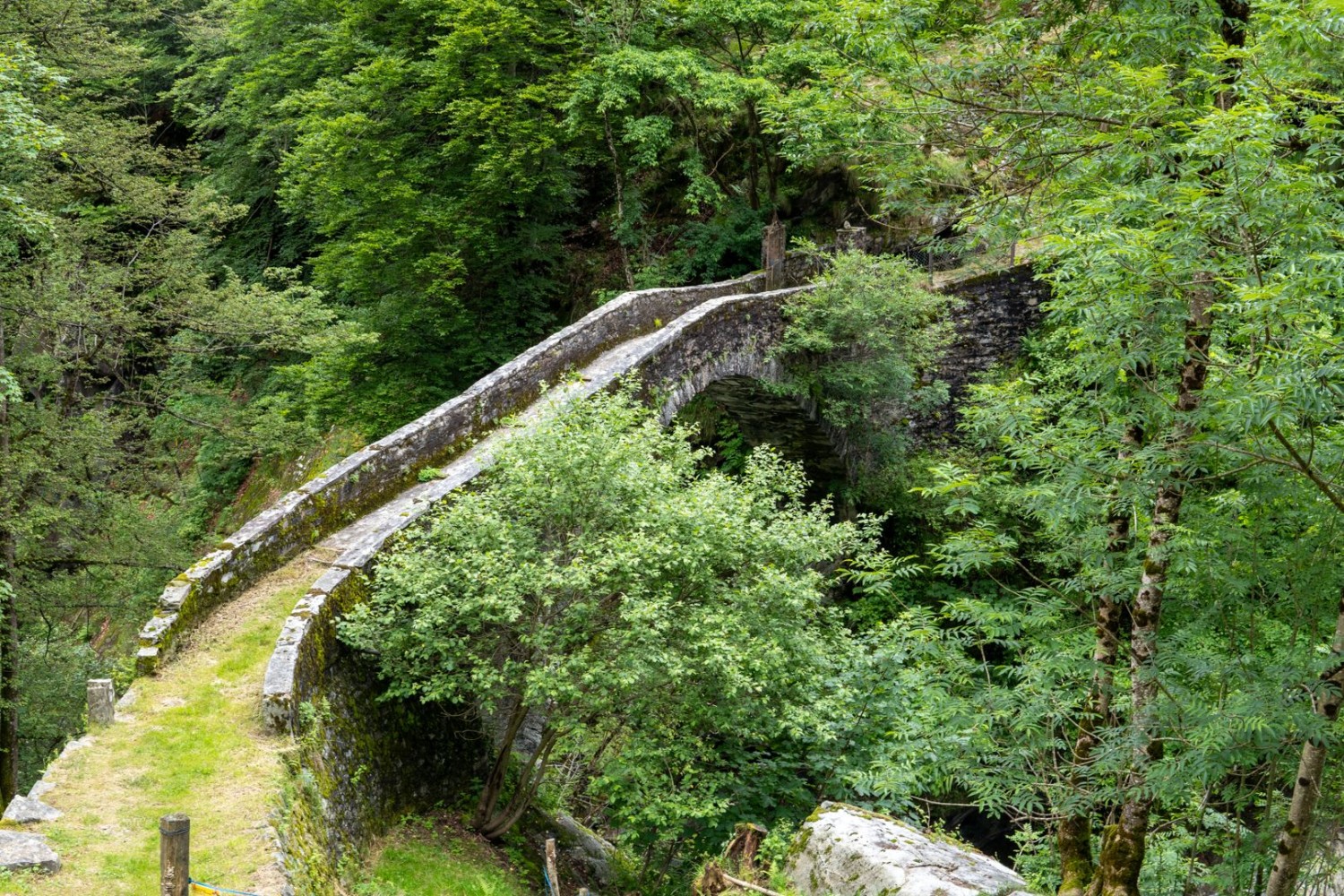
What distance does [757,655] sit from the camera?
345 inches

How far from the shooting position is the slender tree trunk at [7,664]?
43.1 feet

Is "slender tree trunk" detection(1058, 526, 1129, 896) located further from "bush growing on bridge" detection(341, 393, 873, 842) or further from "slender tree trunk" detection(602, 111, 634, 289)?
"slender tree trunk" detection(602, 111, 634, 289)

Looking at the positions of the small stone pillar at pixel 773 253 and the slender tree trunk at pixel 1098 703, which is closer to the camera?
the slender tree trunk at pixel 1098 703

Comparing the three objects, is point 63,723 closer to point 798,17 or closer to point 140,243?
point 140,243

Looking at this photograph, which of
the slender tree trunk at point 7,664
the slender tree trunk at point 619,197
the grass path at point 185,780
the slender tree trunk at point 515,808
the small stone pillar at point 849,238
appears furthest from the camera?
the slender tree trunk at point 619,197

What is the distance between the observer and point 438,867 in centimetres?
852

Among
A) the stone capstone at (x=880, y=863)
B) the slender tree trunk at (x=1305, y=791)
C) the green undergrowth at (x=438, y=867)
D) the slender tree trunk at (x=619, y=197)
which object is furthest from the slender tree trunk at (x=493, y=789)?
the slender tree trunk at (x=619, y=197)

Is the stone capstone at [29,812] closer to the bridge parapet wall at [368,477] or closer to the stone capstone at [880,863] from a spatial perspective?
the bridge parapet wall at [368,477]

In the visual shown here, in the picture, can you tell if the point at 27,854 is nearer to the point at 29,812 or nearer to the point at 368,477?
the point at 29,812

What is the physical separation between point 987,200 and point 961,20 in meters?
1.52

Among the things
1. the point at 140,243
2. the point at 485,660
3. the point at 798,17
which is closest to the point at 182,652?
the point at 485,660

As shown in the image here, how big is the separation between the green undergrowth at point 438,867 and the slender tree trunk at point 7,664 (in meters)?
7.40

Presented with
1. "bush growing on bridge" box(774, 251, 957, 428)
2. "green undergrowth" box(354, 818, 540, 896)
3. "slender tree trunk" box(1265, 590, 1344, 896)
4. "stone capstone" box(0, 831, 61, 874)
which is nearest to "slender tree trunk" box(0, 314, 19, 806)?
"green undergrowth" box(354, 818, 540, 896)

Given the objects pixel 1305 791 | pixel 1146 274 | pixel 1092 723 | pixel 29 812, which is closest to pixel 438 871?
pixel 29 812
